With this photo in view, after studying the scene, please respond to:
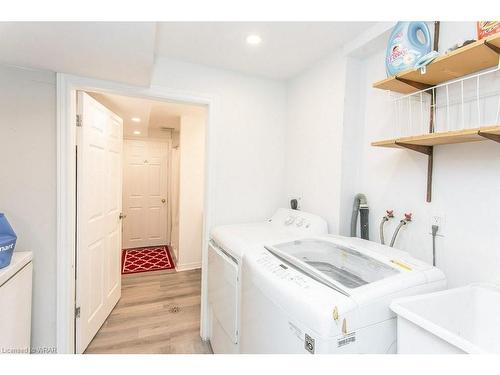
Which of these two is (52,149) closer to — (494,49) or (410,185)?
(410,185)

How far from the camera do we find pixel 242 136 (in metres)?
2.20

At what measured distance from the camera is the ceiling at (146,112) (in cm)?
257

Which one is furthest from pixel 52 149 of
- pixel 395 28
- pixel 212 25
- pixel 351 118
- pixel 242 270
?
pixel 395 28

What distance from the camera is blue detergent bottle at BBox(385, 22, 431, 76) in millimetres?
1198

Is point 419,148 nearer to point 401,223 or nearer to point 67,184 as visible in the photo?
point 401,223

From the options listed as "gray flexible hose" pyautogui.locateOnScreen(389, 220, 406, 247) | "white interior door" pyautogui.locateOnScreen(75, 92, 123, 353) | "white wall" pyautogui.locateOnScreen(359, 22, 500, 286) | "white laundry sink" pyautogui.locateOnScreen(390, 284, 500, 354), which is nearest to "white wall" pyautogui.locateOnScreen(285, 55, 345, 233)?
"white wall" pyautogui.locateOnScreen(359, 22, 500, 286)

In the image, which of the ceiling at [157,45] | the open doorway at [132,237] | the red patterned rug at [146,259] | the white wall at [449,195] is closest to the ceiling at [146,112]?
the open doorway at [132,237]

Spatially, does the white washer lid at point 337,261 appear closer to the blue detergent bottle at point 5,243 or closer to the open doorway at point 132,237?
the open doorway at point 132,237

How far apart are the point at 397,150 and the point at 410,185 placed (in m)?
0.22

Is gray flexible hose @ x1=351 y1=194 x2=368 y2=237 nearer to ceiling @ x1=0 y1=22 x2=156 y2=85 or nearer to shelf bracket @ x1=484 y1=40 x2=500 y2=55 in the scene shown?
shelf bracket @ x1=484 y1=40 x2=500 y2=55

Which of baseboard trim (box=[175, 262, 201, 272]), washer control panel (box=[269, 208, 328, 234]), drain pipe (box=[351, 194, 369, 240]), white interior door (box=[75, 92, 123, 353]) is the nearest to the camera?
drain pipe (box=[351, 194, 369, 240])

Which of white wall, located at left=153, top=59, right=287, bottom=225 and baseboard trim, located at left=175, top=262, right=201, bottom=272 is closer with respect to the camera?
white wall, located at left=153, top=59, right=287, bottom=225

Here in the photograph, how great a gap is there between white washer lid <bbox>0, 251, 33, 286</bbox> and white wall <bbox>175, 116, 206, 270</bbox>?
84.0 inches

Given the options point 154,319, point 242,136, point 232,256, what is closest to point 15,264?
point 232,256
